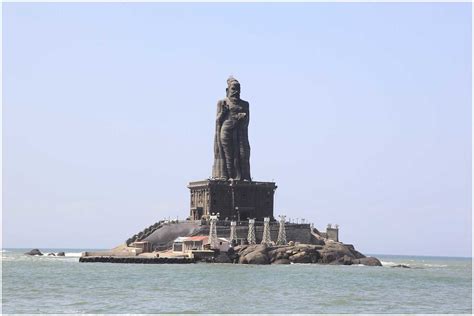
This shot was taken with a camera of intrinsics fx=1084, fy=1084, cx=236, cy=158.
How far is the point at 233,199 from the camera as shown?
134 meters

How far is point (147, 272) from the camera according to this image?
290ft

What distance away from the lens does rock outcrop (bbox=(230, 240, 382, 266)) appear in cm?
10981

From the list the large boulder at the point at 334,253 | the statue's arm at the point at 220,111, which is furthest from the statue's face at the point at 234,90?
the large boulder at the point at 334,253

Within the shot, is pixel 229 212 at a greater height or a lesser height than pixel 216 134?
lesser

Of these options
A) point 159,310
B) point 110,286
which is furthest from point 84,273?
point 159,310

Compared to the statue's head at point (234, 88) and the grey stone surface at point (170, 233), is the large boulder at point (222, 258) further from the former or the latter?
the statue's head at point (234, 88)

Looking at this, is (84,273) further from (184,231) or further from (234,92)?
(234,92)

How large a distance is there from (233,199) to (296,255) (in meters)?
22.4

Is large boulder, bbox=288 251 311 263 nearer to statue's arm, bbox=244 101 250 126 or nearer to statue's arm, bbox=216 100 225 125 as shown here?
statue's arm, bbox=244 101 250 126

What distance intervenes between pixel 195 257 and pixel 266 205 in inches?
1047

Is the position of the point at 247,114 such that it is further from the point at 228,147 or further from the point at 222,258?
the point at 222,258

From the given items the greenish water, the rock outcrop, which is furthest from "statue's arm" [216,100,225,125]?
the greenish water

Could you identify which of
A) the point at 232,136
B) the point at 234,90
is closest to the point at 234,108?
the point at 234,90

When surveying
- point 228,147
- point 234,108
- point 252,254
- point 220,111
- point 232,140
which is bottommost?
point 252,254
